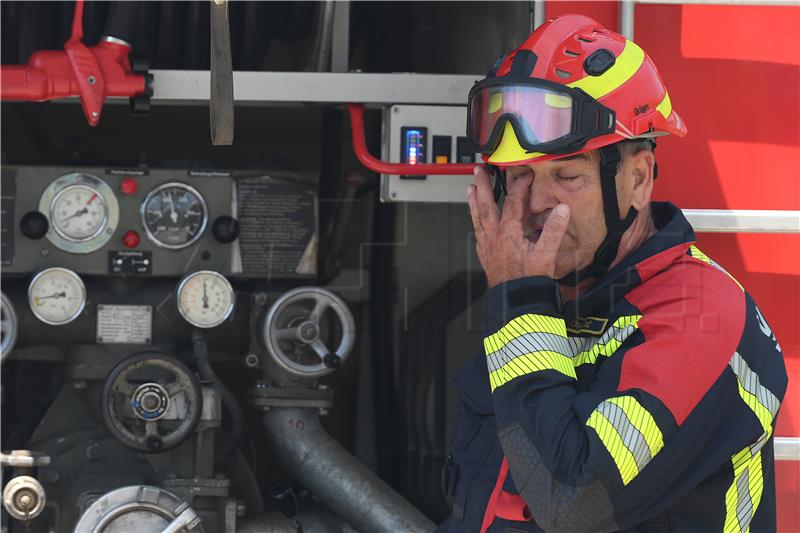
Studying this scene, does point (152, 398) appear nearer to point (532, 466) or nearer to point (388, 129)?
point (388, 129)

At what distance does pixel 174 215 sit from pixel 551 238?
1.51 meters

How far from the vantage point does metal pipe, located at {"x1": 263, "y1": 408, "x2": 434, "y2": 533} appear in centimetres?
305

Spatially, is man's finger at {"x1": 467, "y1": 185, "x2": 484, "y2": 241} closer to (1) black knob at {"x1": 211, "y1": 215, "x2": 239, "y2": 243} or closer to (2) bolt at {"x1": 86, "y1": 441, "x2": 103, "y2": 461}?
(1) black knob at {"x1": 211, "y1": 215, "x2": 239, "y2": 243}

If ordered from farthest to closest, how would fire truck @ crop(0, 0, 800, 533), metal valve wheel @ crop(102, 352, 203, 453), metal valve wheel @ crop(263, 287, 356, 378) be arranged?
1. metal valve wheel @ crop(263, 287, 356, 378)
2. metal valve wheel @ crop(102, 352, 203, 453)
3. fire truck @ crop(0, 0, 800, 533)

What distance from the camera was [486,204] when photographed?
215 cm

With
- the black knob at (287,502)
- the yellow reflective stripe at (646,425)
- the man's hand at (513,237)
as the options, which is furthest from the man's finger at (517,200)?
the black knob at (287,502)

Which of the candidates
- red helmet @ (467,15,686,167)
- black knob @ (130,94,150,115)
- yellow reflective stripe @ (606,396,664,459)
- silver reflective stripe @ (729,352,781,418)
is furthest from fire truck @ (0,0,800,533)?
yellow reflective stripe @ (606,396,664,459)

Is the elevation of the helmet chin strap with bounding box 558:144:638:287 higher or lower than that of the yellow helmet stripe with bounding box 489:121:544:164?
lower

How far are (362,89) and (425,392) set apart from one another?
1163 mm

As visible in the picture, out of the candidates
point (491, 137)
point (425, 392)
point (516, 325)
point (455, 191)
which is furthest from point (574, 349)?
point (425, 392)

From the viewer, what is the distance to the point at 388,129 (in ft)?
9.38

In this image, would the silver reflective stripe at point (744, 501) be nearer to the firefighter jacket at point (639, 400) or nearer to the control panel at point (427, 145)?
the firefighter jacket at point (639, 400)

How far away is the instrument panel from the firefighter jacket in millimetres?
1349

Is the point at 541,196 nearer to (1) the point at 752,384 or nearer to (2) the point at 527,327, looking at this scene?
(2) the point at 527,327
